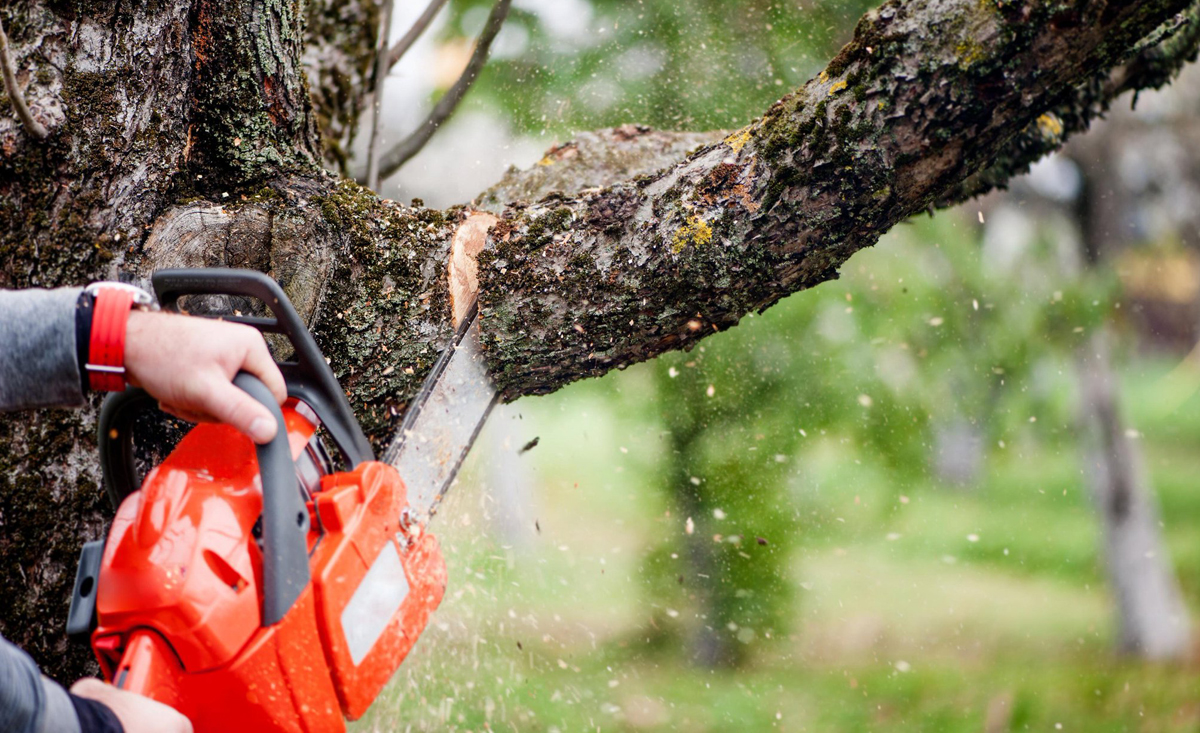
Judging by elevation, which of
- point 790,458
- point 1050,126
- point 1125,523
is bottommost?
point 1050,126

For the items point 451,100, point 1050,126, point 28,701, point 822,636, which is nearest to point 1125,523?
point 822,636

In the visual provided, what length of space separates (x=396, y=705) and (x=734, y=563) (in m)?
3.79

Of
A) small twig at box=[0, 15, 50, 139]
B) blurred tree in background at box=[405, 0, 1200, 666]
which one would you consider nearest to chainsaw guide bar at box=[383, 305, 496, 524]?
small twig at box=[0, 15, 50, 139]

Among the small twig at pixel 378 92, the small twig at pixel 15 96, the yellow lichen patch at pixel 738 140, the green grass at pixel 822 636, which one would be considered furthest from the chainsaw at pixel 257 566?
the green grass at pixel 822 636

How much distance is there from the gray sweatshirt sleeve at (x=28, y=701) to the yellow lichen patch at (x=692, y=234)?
112 centimetres

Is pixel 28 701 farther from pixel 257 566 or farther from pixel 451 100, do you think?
pixel 451 100

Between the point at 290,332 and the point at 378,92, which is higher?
the point at 378,92

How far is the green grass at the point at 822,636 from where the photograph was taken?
5.28 metres

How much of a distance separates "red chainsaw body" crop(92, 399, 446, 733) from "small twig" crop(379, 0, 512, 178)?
5.84 ft

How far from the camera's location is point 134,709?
0.91m

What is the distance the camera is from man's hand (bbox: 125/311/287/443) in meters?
0.96

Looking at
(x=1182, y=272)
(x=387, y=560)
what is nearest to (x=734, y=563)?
(x=387, y=560)

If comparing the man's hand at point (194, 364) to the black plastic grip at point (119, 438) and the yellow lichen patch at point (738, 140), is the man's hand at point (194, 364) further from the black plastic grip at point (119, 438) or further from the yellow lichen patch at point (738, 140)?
the yellow lichen patch at point (738, 140)

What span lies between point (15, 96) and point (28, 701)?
0.96m
